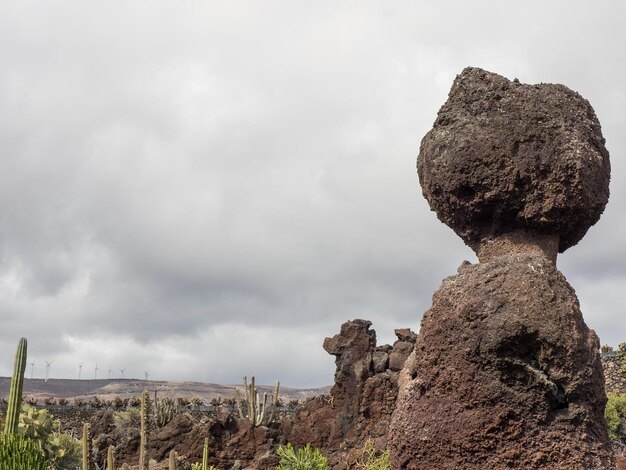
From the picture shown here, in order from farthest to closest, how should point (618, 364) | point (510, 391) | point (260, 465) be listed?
point (618, 364), point (260, 465), point (510, 391)

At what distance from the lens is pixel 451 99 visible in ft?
18.9

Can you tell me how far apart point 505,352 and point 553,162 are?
5.18 feet

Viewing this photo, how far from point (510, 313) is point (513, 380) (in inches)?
17.2

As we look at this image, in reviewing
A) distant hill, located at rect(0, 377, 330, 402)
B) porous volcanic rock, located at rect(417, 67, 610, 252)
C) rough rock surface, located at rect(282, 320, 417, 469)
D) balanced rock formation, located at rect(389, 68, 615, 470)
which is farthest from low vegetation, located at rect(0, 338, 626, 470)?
distant hill, located at rect(0, 377, 330, 402)

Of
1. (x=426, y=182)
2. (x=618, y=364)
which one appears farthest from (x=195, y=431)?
(x=618, y=364)

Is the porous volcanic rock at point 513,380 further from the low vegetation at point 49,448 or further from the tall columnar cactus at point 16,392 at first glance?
the tall columnar cactus at point 16,392

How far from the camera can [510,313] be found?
4.53 m

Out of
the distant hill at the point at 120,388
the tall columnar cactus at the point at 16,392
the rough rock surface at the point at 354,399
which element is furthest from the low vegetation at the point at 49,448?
the distant hill at the point at 120,388

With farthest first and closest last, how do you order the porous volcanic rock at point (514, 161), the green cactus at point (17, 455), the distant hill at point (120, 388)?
the distant hill at point (120, 388) → the green cactus at point (17, 455) → the porous volcanic rock at point (514, 161)

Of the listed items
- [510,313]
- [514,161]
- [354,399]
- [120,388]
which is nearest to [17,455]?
[510,313]

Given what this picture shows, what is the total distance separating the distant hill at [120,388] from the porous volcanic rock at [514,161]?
94.7 metres

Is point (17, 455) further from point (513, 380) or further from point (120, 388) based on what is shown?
point (120, 388)

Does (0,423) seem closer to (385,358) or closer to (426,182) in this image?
(385,358)

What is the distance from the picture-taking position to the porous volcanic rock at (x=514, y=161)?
207 inches
